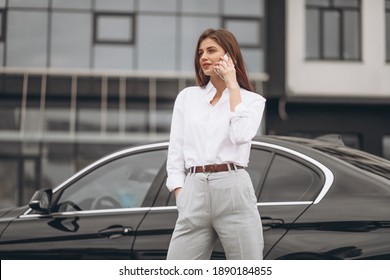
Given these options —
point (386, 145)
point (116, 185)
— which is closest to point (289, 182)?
point (116, 185)

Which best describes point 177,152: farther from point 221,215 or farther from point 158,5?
point 158,5

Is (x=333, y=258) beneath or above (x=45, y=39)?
beneath

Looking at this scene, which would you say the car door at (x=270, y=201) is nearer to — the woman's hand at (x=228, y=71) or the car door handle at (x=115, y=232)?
the car door handle at (x=115, y=232)

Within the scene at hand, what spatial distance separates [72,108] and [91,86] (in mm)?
714

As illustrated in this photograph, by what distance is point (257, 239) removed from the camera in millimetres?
3008

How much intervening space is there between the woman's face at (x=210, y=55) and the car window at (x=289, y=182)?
0.92 m

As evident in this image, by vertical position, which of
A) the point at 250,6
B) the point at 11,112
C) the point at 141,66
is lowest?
the point at 11,112

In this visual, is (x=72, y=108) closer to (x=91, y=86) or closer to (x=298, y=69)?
(x=91, y=86)

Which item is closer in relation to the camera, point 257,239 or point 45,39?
point 257,239

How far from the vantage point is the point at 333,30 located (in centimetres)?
1758

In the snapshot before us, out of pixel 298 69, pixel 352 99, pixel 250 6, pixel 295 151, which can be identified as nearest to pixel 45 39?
pixel 250 6

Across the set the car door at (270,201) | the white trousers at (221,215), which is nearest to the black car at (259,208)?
the car door at (270,201)

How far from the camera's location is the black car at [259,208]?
3.45m
